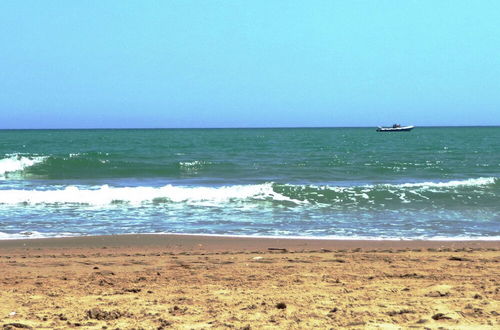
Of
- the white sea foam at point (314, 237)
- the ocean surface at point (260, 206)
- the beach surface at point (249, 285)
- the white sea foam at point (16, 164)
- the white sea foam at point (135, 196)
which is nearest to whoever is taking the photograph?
the beach surface at point (249, 285)

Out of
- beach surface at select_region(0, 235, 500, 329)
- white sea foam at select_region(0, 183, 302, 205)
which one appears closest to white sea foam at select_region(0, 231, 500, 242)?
beach surface at select_region(0, 235, 500, 329)

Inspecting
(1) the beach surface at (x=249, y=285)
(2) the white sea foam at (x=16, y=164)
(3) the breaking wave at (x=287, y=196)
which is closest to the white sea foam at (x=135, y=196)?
(3) the breaking wave at (x=287, y=196)

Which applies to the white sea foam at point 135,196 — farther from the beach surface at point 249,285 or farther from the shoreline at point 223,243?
the beach surface at point 249,285

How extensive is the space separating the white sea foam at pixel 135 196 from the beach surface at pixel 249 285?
627 cm

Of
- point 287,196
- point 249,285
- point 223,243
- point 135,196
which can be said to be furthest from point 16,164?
point 249,285

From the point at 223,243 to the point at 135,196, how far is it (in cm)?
737

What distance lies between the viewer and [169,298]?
555 centimetres

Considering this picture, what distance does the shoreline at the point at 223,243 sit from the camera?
9453mm

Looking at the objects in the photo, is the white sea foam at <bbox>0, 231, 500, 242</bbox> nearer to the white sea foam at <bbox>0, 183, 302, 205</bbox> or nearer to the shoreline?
the shoreline

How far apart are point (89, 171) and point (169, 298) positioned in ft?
78.8

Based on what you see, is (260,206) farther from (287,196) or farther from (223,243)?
(223,243)

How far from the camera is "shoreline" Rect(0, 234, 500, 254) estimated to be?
945 centimetres

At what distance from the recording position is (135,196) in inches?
657

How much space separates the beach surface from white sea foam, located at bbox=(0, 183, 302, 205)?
627 centimetres
